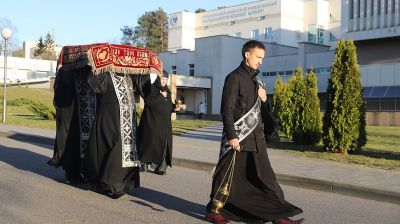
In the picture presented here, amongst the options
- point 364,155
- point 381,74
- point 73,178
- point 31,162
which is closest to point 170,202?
point 73,178

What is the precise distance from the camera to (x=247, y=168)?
237 inches

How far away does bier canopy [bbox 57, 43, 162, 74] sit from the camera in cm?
785

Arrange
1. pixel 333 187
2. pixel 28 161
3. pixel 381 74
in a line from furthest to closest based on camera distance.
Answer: pixel 381 74 → pixel 28 161 → pixel 333 187

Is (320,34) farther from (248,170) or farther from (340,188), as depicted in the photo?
(248,170)

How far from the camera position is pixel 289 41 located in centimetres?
7694

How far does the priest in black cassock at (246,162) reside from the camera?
5875mm

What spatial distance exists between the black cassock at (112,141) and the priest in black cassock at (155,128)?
1.37ft

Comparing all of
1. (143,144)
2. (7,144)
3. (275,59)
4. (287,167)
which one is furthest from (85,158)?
(275,59)

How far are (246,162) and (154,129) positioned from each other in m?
3.06

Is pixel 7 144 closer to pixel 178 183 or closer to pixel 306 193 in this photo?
pixel 178 183

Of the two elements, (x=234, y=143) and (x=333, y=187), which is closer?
(x=234, y=143)

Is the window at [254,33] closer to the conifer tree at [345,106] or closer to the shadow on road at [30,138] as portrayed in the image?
the shadow on road at [30,138]

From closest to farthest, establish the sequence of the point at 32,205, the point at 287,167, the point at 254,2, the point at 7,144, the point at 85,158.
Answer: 1. the point at 32,205
2. the point at 85,158
3. the point at 287,167
4. the point at 7,144
5. the point at 254,2

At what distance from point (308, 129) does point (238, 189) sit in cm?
1058
